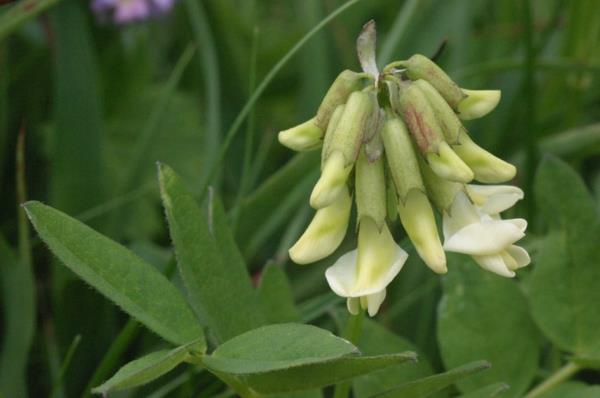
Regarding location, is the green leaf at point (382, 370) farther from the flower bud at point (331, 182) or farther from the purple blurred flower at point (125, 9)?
the purple blurred flower at point (125, 9)

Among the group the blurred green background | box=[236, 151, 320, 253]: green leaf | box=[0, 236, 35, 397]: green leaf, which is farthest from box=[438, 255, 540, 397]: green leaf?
box=[0, 236, 35, 397]: green leaf

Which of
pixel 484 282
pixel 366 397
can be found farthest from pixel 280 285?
pixel 484 282

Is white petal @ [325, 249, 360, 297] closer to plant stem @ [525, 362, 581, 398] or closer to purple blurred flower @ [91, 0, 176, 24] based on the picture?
plant stem @ [525, 362, 581, 398]

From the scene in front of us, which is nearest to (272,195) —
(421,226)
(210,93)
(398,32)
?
(210,93)

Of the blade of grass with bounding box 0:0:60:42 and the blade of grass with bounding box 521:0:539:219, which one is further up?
the blade of grass with bounding box 0:0:60:42

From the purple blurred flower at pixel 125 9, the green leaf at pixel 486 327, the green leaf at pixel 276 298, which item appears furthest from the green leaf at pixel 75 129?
the green leaf at pixel 486 327

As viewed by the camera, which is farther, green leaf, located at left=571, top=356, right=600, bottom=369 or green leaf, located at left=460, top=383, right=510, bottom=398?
green leaf, located at left=571, top=356, right=600, bottom=369

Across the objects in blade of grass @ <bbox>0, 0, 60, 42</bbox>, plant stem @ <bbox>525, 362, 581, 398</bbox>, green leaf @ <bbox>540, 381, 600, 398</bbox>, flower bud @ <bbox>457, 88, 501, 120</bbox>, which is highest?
blade of grass @ <bbox>0, 0, 60, 42</bbox>
